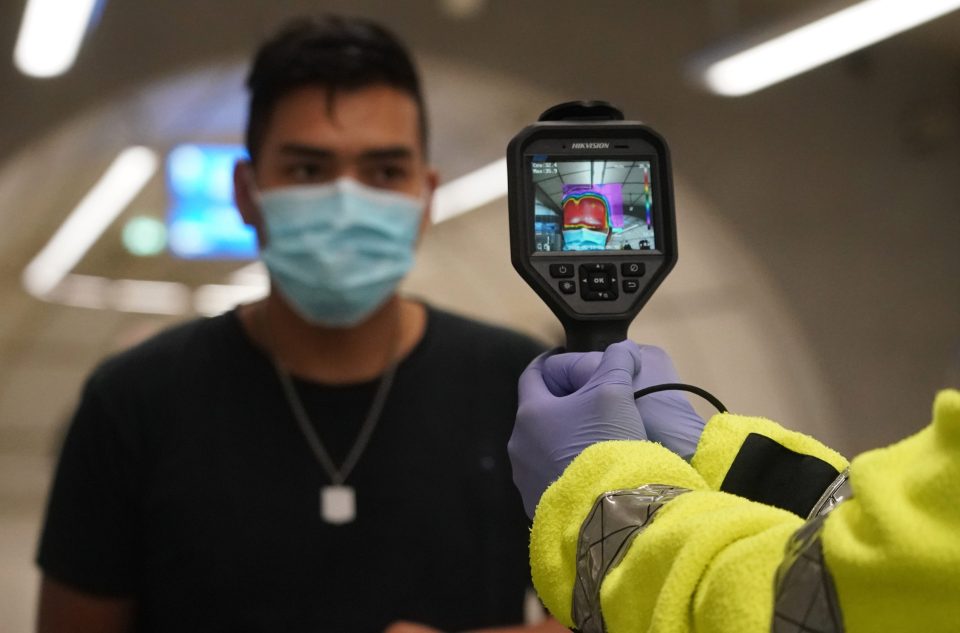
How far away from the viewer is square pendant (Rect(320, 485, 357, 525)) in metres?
1.20

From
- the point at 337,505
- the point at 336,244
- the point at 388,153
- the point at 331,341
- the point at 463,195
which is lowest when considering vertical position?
the point at 337,505

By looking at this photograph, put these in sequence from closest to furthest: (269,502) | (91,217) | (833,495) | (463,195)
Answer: (833,495)
(269,502)
(91,217)
(463,195)

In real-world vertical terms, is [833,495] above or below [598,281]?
below

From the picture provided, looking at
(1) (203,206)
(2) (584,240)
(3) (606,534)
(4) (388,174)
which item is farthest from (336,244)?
(1) (203,206)

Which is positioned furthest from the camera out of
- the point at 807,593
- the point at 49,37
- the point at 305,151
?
the point at 49,37

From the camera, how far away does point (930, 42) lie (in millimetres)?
3930

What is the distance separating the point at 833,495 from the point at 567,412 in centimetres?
15

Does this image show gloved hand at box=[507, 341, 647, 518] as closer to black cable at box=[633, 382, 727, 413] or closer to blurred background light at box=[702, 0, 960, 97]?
black cable at box=[633, 382, 727, 413]

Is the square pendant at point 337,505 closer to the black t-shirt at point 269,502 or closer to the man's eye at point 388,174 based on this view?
the black t-shirt at point 269,502

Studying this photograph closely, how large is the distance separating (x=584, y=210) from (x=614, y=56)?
10.3 feet

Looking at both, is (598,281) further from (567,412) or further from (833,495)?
(833,495)

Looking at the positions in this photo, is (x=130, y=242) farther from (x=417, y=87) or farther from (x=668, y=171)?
(x=668, y=171)

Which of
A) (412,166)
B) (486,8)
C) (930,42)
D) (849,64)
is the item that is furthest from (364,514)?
(930,42)

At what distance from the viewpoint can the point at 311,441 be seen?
123 centimetres
